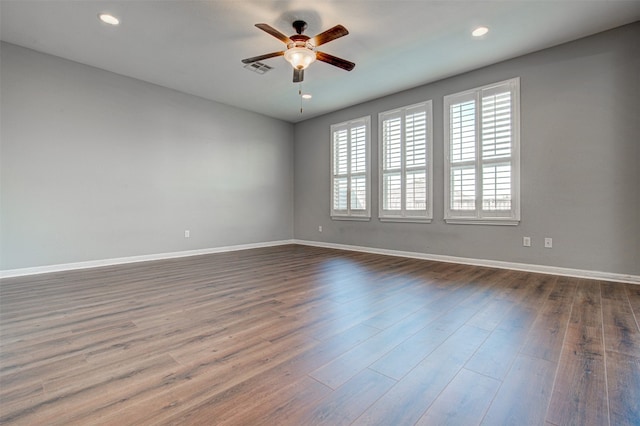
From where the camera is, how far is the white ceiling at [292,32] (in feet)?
9.95

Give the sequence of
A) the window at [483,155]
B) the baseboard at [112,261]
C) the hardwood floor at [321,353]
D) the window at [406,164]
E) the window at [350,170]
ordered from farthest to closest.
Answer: the window at [350,170] → the window at [406,164] → the window at [483,155] → the baseboard at [112,261] → the hardwood floor at [321,353]

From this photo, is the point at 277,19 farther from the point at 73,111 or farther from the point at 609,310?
the point at 609,310

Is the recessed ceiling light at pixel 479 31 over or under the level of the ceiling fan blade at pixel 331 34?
over

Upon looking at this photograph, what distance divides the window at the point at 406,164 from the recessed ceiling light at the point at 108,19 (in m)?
4.19

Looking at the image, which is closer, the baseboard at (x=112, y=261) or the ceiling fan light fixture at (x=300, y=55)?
the ceiling fan light fixture at (x=300, y=55)

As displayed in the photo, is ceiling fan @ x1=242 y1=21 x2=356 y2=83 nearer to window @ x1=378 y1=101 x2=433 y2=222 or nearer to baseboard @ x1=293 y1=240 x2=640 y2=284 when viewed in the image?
window @ x1=378 y1=101 x2=433 y2=222

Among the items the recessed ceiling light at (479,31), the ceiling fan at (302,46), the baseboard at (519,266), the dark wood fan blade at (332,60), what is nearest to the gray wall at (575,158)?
the baseboard at (519,266)

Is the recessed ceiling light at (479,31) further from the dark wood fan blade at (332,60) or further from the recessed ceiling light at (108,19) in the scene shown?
the recessed ceiling light at (108,19)

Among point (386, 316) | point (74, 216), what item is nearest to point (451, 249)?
point (386, 316)

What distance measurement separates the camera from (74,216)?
425 cm

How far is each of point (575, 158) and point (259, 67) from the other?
14.5 ft

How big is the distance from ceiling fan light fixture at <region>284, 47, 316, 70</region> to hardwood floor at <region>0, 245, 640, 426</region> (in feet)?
8.36

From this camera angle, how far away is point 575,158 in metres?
3.70

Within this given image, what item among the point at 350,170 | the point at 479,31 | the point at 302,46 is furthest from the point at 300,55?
the point at 350,170
